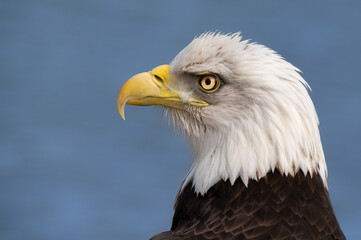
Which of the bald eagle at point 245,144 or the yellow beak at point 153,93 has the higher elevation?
the yellow beak at point 153,93

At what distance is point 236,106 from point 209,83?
0.62ft

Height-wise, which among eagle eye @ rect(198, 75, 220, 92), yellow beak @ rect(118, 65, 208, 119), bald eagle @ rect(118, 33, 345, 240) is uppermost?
yellow beak @ rect(118, 65, 208, 119)

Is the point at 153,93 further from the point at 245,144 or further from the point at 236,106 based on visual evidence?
the point at 245,144

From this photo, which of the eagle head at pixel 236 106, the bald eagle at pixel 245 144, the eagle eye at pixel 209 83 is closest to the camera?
the bald eagle at pixel 245 144

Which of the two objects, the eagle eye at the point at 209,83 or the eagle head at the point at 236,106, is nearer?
the eagle head at the point at 236,106

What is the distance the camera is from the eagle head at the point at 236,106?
3.92 metres

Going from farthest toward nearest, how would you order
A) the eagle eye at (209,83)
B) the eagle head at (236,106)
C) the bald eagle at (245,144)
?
the eagle eye at (209,83) → the eagle head at (236,106) → the bald eagle at (245,144)

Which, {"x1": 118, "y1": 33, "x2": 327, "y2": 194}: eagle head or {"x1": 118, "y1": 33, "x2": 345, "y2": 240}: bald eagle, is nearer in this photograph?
{"x1": 118, "y1": 33, "x2": 345, "y2": 240}: bald eagle

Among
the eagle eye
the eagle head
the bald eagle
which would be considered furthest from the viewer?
the eagle eye

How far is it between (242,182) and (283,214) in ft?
0.89

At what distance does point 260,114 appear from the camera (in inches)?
156

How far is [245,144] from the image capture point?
3.97m

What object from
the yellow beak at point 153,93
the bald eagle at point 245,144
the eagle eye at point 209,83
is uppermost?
the yellow beak at point 153,93

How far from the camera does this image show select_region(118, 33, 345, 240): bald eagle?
3783 mm
